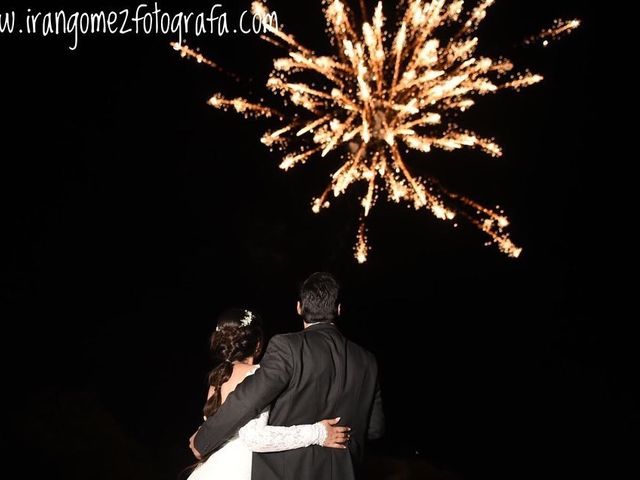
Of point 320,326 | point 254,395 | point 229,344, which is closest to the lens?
point 254,395

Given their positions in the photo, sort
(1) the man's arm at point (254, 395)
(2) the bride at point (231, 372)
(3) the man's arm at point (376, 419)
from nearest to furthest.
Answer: (1) the man's arm at point (254, 395)
(3) the man's arm at point (376, 419)
(2) the bride at point (231, 372)

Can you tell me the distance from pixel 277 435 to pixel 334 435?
8.6 inches

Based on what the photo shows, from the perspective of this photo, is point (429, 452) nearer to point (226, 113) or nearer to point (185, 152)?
point (185, 152)

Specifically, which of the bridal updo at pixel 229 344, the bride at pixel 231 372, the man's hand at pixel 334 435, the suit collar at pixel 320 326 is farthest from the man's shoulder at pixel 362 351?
the bridal updo at pixel 229 344

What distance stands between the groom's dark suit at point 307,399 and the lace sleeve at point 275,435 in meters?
0.03

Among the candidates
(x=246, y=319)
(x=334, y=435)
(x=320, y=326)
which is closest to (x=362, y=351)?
(x=320, y=326)

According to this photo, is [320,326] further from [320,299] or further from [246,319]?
[246,319]

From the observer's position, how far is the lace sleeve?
6.76 feet

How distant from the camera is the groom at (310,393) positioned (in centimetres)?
198

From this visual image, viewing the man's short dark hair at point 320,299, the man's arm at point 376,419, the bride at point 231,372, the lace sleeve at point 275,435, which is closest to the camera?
the lace sleeve at point 275,435

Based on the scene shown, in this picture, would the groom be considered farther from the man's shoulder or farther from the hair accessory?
the hair accessory

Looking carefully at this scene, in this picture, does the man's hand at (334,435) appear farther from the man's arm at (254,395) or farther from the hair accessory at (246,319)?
the hair accessory at (246,319)

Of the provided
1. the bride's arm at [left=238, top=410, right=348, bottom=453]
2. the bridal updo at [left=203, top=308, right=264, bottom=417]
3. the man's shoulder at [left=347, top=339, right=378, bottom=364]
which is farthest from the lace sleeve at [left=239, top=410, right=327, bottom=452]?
the bridal updo at [left=203, top=308, right=264, bottom=417]

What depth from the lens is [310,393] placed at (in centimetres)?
209
